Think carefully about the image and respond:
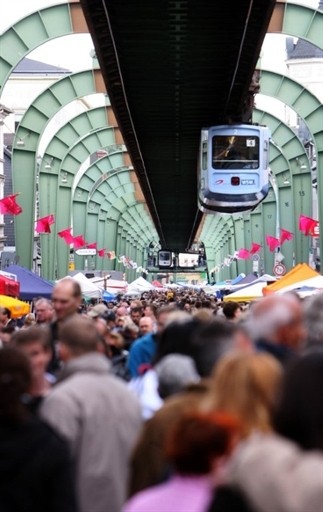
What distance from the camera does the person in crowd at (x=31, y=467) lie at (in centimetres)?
596

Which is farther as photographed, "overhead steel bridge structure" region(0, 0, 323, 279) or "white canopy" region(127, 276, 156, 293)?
"white canopy" region(127, 276, 156, 293)

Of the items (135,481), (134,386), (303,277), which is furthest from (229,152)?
(135,481)

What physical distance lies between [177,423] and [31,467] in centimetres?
107

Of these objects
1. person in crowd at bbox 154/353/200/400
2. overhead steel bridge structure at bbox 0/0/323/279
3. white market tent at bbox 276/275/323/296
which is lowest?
person in crowd at bbox 154/353/200/400

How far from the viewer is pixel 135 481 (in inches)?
256

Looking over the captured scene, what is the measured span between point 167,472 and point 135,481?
0.72 ft

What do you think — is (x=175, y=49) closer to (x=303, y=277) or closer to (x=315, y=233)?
(x=303, y=277)

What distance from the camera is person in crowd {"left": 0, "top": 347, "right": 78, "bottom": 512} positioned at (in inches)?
235

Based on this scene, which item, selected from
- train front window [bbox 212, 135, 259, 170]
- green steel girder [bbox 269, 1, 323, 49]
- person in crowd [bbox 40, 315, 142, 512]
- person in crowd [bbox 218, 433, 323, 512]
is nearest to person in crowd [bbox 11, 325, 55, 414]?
person in crowd [bbox 40, 315, 142, 512]

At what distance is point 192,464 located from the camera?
16.0ft

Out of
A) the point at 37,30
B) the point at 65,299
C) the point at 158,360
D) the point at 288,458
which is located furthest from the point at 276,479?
the point at 37,30

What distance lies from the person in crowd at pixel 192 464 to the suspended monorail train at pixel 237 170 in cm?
3343

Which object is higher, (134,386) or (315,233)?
(315,233)

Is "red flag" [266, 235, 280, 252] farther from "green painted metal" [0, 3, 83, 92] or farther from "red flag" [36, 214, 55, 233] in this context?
"green painted metal" [0, 3, 83, 92]
